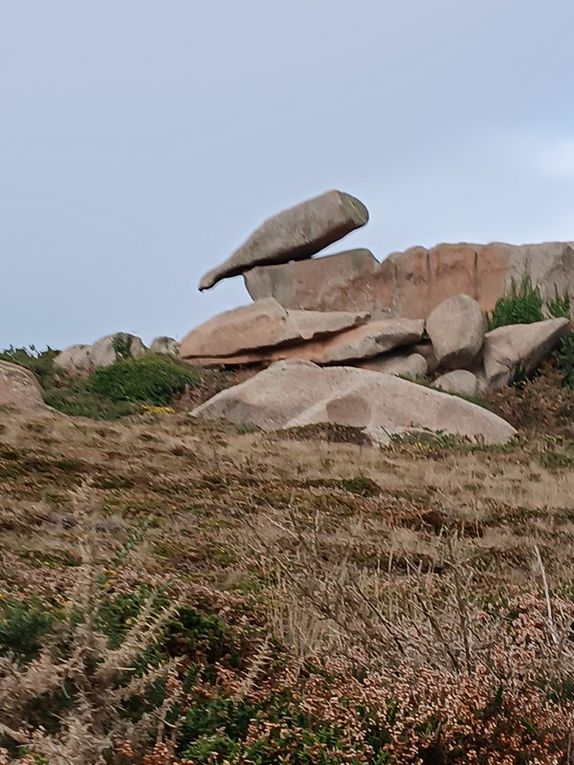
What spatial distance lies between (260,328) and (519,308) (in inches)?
237

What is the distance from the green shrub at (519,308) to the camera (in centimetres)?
2425

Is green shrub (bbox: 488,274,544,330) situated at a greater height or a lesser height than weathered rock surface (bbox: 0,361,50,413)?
greater

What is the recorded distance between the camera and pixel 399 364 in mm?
22781

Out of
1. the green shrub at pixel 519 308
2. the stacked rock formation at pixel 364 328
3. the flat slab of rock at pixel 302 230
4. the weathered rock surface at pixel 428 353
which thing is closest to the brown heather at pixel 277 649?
the stacked rock formation at pixel 364 328

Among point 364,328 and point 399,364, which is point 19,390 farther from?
point 399,364

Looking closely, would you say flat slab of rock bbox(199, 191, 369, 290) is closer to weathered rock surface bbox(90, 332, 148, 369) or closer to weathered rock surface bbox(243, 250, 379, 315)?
weathered rock surface bbox(243, 250, 379, 315)

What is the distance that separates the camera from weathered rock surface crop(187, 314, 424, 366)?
75.2 ft

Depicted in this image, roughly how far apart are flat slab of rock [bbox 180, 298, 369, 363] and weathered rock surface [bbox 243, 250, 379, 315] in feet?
4.37

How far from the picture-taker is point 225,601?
4480 mm

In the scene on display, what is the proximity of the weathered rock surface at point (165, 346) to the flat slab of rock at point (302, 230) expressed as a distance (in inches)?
97.4

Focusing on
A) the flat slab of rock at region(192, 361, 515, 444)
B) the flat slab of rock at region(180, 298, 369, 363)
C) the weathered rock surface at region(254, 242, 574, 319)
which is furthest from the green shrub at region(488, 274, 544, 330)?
the flat slab of rock at region(192, 361, 515, 444)

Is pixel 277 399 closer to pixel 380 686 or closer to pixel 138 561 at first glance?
pixel 138 561

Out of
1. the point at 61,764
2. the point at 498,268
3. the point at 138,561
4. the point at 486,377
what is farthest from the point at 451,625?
the point at 498,268

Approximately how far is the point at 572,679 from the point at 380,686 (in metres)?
0.79
